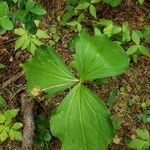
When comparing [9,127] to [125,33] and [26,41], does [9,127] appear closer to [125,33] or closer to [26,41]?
[26,41]

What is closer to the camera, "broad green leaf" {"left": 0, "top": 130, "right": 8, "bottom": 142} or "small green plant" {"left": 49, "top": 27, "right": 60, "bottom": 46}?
"broad green leaf" {"left": 0, "top": 130, "right": 8, "bottom": 142}

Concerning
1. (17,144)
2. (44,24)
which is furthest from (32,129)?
(44,24)

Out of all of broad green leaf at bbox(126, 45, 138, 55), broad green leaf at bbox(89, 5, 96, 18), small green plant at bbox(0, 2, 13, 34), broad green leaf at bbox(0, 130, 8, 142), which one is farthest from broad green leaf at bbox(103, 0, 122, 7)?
broad green leaf at bbox(0, 130, 8, 142)

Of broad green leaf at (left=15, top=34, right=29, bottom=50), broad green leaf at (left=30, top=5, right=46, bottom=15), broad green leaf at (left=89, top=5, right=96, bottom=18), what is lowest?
broad green leaf at (left=89, top=5, right=96, bottom=18)

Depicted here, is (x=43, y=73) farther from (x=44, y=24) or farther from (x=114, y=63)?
(x=44, y=24)

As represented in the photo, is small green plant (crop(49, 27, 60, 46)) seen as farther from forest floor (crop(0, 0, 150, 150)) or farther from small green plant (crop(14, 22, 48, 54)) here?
small green plant (crop(14, 22, 48, 54))

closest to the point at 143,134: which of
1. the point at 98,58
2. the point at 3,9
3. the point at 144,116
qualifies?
the point at 144,116

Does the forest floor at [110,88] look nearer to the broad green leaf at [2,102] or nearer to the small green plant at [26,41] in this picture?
the broad green leaf at [2,102]
